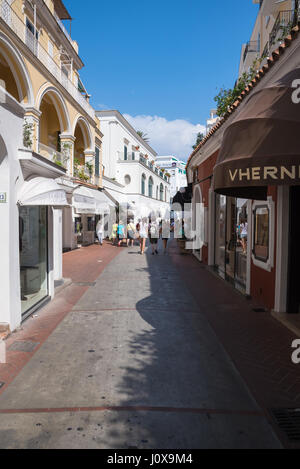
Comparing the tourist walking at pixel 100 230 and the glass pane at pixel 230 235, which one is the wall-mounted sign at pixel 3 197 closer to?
the glass pane at pixel 230 235

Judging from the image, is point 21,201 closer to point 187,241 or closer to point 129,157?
point 187,241

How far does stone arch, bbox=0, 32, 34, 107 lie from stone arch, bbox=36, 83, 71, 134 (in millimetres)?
1232

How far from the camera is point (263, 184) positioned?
3.41m

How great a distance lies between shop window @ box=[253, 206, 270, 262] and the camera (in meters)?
6.72

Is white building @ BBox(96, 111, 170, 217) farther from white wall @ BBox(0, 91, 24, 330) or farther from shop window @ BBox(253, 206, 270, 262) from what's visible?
white wall @ BBox(0, 91, 24, 330)

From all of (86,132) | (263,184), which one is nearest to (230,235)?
(263,184)

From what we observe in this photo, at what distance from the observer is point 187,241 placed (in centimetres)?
1722

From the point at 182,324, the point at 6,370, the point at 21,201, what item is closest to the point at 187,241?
the point at 182,324

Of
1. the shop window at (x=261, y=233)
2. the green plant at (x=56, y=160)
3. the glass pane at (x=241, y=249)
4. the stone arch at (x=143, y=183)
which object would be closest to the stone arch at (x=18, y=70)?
the green plant at (x=56, y=160)

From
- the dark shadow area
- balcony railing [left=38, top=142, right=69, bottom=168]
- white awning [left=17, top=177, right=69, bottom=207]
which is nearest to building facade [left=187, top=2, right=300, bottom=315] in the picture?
the dark shadow area

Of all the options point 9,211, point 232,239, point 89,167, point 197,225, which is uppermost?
point 89,167

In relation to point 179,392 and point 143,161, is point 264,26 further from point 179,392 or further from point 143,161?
point 179,392

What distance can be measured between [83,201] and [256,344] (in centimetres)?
1435

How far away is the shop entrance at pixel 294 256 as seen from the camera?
19.6 ft
